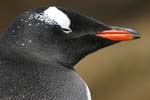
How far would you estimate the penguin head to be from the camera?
124 centimetres

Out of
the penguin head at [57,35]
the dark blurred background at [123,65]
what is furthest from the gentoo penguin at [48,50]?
the dark blurred background at [123,65]

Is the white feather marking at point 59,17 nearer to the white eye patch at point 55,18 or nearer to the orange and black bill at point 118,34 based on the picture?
the white eye patch at point 55,18

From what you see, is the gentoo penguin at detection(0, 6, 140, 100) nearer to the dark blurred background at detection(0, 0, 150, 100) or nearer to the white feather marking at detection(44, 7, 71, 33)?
the white feather marking at detection(44, 7, 71, 33)

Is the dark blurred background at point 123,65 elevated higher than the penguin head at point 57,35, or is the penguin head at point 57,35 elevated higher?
the penguin head at point 57,35

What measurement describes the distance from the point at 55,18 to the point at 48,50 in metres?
0.08

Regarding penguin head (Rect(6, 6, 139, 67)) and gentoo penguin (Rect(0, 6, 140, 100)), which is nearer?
gentoo penguin (Rect(0, 6, 140, 100))

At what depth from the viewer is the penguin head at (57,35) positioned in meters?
1.24

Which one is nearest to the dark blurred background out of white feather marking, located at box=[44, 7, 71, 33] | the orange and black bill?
the orange and black bill

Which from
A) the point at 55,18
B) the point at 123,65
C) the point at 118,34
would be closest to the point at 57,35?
the point at 55,18

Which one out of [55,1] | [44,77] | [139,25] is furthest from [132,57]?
[44,77]

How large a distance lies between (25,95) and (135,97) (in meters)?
2.21

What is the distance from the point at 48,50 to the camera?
1.25m

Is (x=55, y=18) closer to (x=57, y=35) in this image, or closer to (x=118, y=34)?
(x=57, y=35)

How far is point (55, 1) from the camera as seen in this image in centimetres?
342
